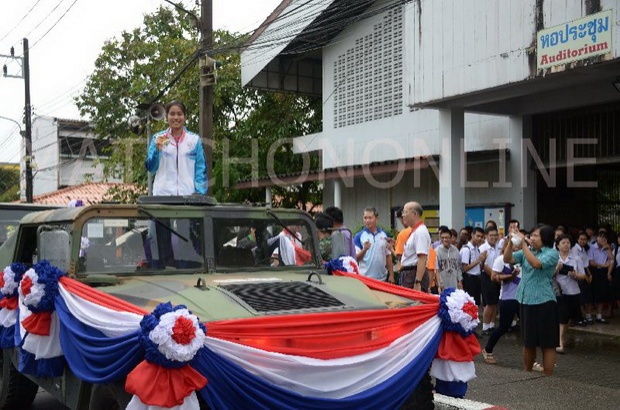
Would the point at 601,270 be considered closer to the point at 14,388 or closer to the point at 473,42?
the point at 473,42

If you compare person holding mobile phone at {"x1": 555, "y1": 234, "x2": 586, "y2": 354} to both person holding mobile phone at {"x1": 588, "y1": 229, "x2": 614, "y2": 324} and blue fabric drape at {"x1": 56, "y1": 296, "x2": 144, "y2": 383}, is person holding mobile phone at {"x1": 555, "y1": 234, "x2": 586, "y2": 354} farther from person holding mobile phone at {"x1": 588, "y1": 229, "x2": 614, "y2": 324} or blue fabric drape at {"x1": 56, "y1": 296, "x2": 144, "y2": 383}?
blue fabric drape at {"x1": 56, "y1": 296, "x2": 144, "y2": 383}

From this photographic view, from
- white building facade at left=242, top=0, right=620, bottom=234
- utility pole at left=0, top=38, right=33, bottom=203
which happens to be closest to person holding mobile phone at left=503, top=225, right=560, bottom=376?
white building facade at left=242, top=0, right=620, bottom=234

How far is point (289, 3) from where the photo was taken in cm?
1803

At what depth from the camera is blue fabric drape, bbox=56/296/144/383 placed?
413 centimetres

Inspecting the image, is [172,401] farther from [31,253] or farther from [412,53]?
[412,53]

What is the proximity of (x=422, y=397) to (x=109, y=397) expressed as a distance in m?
2.10

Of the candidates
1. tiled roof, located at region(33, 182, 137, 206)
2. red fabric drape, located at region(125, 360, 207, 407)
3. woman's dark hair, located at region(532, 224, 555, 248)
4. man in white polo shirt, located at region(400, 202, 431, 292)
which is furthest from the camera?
tiled roof, located at region(33, 182, 137, 206)

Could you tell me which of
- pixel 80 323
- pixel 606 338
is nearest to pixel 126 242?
pixel 80 323

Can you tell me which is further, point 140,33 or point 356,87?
point 140,33

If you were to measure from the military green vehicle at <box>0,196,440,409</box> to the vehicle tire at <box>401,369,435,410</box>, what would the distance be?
2 cm

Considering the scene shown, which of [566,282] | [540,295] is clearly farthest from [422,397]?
[566,282]

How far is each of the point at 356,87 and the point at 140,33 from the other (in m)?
14.8

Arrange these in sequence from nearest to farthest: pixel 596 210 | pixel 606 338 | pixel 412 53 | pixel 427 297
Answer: pixel 427 297
pixel 606 338
pixel 412 53
pixel 596 210

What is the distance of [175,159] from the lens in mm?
6930
